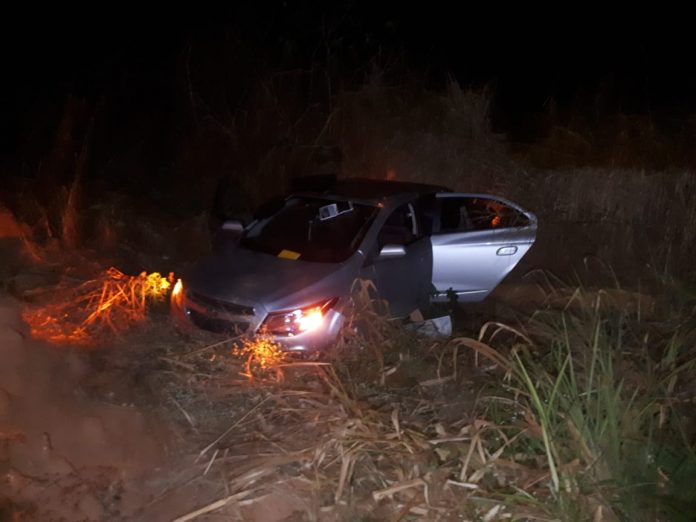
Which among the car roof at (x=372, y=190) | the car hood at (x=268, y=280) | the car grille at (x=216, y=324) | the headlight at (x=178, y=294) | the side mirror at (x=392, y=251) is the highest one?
the car roof at (x=372, y=190)

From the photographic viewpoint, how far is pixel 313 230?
Result: 275 inches

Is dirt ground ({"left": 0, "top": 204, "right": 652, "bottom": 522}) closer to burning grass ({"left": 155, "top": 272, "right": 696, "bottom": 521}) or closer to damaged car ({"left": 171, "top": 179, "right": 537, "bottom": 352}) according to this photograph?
burning grass ({"left": 155, "top": 272, "right": 696, "bottom": 521})

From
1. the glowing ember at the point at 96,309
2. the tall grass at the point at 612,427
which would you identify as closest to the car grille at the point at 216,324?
the glowing ember at the point at 96,309

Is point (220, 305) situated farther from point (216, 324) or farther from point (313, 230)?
point (313, 230)

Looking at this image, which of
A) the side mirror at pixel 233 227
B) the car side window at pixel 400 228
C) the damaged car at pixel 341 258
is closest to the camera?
the damaged car at pixel 341 258

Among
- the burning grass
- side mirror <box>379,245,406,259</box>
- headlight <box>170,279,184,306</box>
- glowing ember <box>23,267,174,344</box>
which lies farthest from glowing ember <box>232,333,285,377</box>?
side mirror <box>379,245,406,259</box>

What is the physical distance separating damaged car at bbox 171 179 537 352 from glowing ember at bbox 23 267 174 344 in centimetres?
44

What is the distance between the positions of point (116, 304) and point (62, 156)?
197 inches

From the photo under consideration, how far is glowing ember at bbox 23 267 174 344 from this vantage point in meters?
6.02

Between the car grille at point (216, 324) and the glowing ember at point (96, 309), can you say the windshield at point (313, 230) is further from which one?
the glowing ember at point (96, 309)

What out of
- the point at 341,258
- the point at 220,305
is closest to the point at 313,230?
the point at 341,258

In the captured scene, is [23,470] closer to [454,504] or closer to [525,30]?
[454,504]

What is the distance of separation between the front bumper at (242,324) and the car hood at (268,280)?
3.2 inches

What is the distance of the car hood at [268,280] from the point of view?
5965 mm
